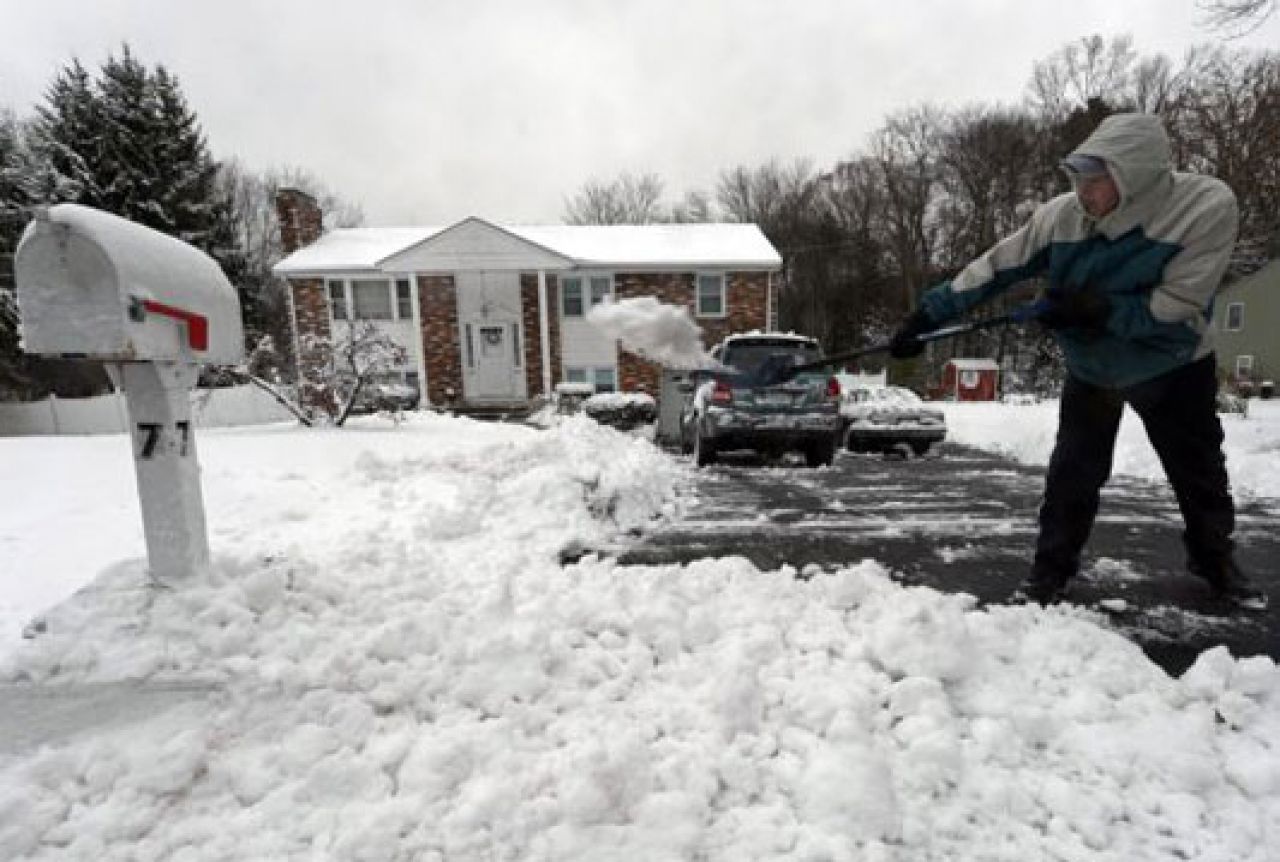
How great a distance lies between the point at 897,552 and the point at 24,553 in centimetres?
449

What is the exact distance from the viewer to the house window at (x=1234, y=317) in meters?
27.7

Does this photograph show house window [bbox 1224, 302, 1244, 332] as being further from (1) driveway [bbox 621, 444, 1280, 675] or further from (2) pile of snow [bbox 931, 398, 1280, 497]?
(1) driveway [bbox 621, 444, 1280, 675]

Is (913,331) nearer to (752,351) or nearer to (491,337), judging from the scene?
(752,351)

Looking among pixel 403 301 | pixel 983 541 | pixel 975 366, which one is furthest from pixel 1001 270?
pixel 975 366

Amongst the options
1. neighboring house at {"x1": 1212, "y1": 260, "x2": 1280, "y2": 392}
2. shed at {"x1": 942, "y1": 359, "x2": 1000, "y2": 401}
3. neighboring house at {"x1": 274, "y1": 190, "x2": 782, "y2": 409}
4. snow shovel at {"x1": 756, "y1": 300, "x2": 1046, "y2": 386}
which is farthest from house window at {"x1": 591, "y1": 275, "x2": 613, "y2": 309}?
neighboring house at {"x1": 1212, "y1": 260, "x2": 1280, "y2": 392}

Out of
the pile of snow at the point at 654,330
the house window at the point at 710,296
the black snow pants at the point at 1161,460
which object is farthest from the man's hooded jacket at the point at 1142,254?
the house window at the point at 710,296

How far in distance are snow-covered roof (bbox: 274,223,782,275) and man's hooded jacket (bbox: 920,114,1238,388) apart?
1575 cm

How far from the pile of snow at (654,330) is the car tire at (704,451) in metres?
3.41

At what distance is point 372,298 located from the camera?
63.4ft

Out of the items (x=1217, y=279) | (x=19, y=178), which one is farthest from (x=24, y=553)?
(x=19, y=178)

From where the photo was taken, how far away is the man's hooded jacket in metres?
2.52

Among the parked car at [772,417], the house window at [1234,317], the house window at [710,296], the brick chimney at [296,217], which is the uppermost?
the brick chimney at [296,217]

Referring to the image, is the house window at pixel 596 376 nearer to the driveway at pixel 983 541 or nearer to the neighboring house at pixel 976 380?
the neighboring house at pixel 976 380

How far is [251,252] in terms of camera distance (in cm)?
3806
